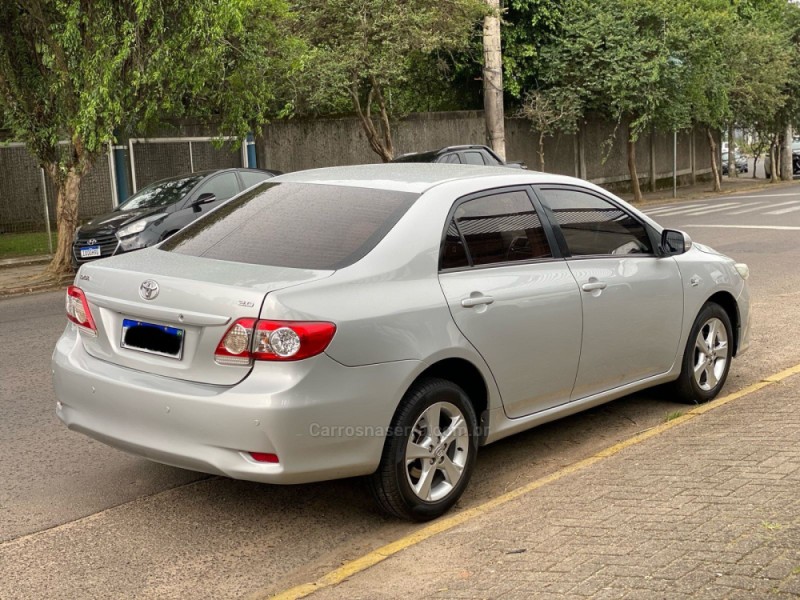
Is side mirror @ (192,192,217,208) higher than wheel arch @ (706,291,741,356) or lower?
higher

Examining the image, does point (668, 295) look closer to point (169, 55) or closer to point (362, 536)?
point (362, 536)

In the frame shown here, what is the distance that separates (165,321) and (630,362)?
281 centimetres

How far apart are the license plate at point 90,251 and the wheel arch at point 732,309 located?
10.0 metres

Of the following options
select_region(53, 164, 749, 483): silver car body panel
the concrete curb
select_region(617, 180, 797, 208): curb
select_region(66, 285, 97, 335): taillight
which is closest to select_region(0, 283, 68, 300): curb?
the concrete curb

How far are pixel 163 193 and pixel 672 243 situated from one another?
10.5m

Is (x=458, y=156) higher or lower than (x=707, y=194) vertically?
higher

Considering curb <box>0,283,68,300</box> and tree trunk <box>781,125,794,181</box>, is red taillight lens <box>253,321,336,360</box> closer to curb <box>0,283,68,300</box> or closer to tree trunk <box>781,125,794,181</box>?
curb <box>0,283,68,300</box>

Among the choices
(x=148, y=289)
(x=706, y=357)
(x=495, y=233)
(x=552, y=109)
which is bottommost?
(x=706, y=357)

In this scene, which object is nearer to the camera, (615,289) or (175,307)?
(175,307)

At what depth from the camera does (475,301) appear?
4.82 m

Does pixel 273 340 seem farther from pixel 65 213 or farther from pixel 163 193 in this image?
pixel 65 213

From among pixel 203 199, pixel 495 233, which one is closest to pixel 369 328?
pixel 495 233

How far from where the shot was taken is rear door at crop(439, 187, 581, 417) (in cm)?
486

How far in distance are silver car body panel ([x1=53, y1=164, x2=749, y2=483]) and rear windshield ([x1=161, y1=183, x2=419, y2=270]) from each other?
9cm
